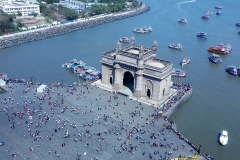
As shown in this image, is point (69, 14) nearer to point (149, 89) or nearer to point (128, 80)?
point (128, 80)

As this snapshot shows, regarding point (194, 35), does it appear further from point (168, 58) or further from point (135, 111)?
point (135, 111)

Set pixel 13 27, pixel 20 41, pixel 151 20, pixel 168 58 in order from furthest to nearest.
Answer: pixel 151 20
pixel 13 27
pixel 20 41
pixel 168 58

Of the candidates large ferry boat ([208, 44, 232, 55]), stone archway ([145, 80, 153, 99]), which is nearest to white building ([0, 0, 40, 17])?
large ferry boat ([208, 44, 232, 55])

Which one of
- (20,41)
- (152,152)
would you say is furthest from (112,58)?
(20,41)

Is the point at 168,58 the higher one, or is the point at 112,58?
the point at 112,58

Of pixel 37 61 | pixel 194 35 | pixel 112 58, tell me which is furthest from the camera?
pixel 194 35

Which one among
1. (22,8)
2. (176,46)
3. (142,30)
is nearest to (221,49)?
(176,46)
